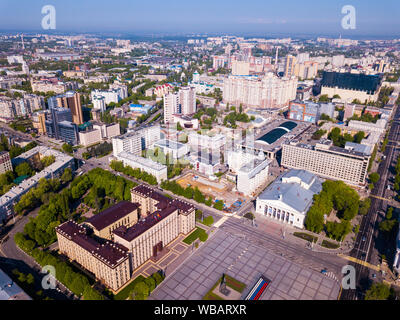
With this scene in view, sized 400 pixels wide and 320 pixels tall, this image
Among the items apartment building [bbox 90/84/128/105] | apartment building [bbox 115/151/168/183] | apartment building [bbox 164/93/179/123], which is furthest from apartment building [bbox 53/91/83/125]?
apartment building [bbox 115/151/168/183]

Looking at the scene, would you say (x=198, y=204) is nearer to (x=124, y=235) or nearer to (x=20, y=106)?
(x=124, y=235)

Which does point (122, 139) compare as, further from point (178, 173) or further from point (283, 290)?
point (283, 290)

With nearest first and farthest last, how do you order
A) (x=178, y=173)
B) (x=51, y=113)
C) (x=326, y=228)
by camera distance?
(x=326, y=228)
(x=178, y=173)
(x=51, y=113)

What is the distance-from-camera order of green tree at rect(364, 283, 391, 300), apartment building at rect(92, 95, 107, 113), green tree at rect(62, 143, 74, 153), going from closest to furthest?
A: green tree at rect(364, 283, 391, 300)
green tree at rect(62, 143, 74, 153)
apartment building at rect(92, 95, 107, 113)

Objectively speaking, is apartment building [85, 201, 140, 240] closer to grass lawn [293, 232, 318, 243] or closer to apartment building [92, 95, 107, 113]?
grass lawn [293, 232, 318, 243]
